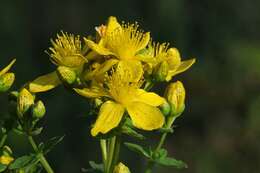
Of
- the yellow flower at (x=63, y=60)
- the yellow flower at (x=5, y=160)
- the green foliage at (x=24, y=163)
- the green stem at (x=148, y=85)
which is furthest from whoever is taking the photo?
the green stem at (x=148, y=85)

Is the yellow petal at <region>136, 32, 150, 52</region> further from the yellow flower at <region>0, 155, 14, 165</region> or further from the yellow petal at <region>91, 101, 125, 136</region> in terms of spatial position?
the yellow flower at <region>0, 155, 14, 165</region>

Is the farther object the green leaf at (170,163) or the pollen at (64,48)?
the pollen at (64,48)

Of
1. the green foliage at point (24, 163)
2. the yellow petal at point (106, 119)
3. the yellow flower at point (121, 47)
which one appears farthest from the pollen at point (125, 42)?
the green foliage at point (24, 163)

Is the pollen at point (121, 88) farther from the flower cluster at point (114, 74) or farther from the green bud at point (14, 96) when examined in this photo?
the green bud at point (14, 96)

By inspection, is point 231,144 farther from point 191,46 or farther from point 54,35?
point 54,35

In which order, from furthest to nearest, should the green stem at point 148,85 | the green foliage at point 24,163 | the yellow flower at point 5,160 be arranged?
the green stem at point 148,85 → the yellow flower at point 5,160 → the green foliage at point 24,163

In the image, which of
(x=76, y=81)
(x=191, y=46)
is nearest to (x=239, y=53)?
(x=191, y=46)

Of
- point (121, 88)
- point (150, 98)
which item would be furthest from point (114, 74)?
point (150, 98)
